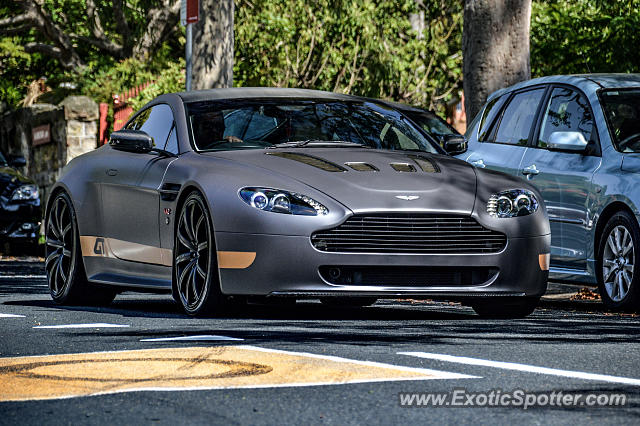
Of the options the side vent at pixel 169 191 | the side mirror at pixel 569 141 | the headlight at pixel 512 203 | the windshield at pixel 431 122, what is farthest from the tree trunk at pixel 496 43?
the side vent at pixel 169 191

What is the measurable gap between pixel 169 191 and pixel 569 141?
3.04 meters

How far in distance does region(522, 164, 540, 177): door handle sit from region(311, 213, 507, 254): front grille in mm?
2354

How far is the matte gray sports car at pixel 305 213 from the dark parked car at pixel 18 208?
9.67 meters

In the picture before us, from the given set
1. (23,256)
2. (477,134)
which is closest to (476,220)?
(477,134)

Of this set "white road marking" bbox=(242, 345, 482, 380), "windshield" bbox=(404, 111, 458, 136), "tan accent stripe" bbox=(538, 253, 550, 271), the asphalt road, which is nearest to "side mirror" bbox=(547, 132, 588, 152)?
the asphalt road

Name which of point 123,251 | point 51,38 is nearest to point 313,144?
point 123,251

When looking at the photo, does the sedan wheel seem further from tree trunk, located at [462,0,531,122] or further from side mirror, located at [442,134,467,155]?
tree trunk, located at [462,0,531,122]

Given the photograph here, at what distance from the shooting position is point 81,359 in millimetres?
6281

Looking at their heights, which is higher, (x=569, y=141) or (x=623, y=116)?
(x=623, y=116)

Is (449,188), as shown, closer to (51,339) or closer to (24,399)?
(51,339)

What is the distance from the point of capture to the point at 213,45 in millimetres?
18328

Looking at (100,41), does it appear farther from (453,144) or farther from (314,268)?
(314,268)

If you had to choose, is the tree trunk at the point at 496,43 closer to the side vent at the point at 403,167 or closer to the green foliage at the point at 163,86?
the side vent at the point at 403,167

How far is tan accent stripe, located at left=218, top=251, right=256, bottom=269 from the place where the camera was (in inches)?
317
